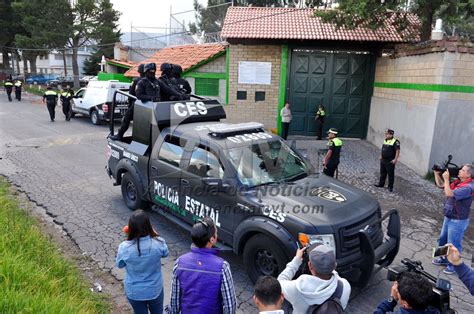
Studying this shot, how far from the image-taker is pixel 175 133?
19.2ft

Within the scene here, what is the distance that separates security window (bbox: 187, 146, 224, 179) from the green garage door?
979 cm

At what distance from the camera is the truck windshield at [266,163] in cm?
487

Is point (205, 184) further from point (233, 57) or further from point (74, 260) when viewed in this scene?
point (233, 57)

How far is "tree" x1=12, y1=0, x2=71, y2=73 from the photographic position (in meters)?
32.1

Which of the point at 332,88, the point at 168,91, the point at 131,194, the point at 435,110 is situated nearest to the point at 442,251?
the point at 131,194

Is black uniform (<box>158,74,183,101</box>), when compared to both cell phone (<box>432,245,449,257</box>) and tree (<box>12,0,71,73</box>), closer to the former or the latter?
cell phone (<box>432,245,449,257</box>)

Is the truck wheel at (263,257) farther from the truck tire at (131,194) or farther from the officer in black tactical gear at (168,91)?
the officer in black tactical gear at (168,91)

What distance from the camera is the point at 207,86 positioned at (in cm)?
1567

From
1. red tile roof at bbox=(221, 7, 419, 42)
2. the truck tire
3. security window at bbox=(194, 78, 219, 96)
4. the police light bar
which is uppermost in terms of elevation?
red tile roof at bbox=(221, 7, 419, 42)

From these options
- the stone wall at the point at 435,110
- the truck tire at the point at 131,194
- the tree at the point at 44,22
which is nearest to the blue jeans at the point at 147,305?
the truck tire at the point at 131,194

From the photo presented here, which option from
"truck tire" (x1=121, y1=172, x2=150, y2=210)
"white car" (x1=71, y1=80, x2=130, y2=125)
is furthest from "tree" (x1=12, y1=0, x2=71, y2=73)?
"truck tire" (x1=121, y1=172, x2=150, y2=210)

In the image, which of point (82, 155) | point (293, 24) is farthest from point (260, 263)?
point (293, 24)

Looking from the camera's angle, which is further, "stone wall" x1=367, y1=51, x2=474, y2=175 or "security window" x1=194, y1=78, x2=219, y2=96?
"security window" x1=194, y1=78, x2=219, y2=96

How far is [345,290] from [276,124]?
486 inches
